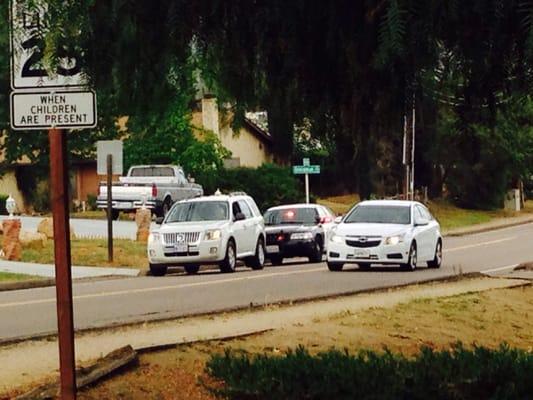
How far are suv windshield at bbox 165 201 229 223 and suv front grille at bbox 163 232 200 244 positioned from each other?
94cm

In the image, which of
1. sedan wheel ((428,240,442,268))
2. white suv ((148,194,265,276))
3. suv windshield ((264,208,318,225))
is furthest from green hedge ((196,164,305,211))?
sedan wheel ((428,240,442,268))

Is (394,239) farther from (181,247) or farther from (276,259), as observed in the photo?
(276,259)

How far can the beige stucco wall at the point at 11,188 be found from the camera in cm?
6115

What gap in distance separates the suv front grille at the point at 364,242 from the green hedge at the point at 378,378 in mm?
17539

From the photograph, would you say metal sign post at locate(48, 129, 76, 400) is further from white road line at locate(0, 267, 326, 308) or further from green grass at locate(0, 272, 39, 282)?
green grass at locate(0, 272, 39, 282)

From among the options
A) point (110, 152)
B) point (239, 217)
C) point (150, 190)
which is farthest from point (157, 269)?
point (150, 190)

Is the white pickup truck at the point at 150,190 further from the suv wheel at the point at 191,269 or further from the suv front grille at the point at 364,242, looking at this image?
the suv front grille at the point at 364,242

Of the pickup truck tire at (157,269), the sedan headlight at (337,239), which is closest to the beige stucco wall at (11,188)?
the pickup truck tire at (157,269)

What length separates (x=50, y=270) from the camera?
27328 millimetres

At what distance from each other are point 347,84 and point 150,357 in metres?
3.46

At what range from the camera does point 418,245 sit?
26.9 m

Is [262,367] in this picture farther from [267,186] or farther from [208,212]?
[267,186]

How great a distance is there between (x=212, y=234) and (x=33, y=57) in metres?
19.2

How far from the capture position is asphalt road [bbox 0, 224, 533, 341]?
648 inches
